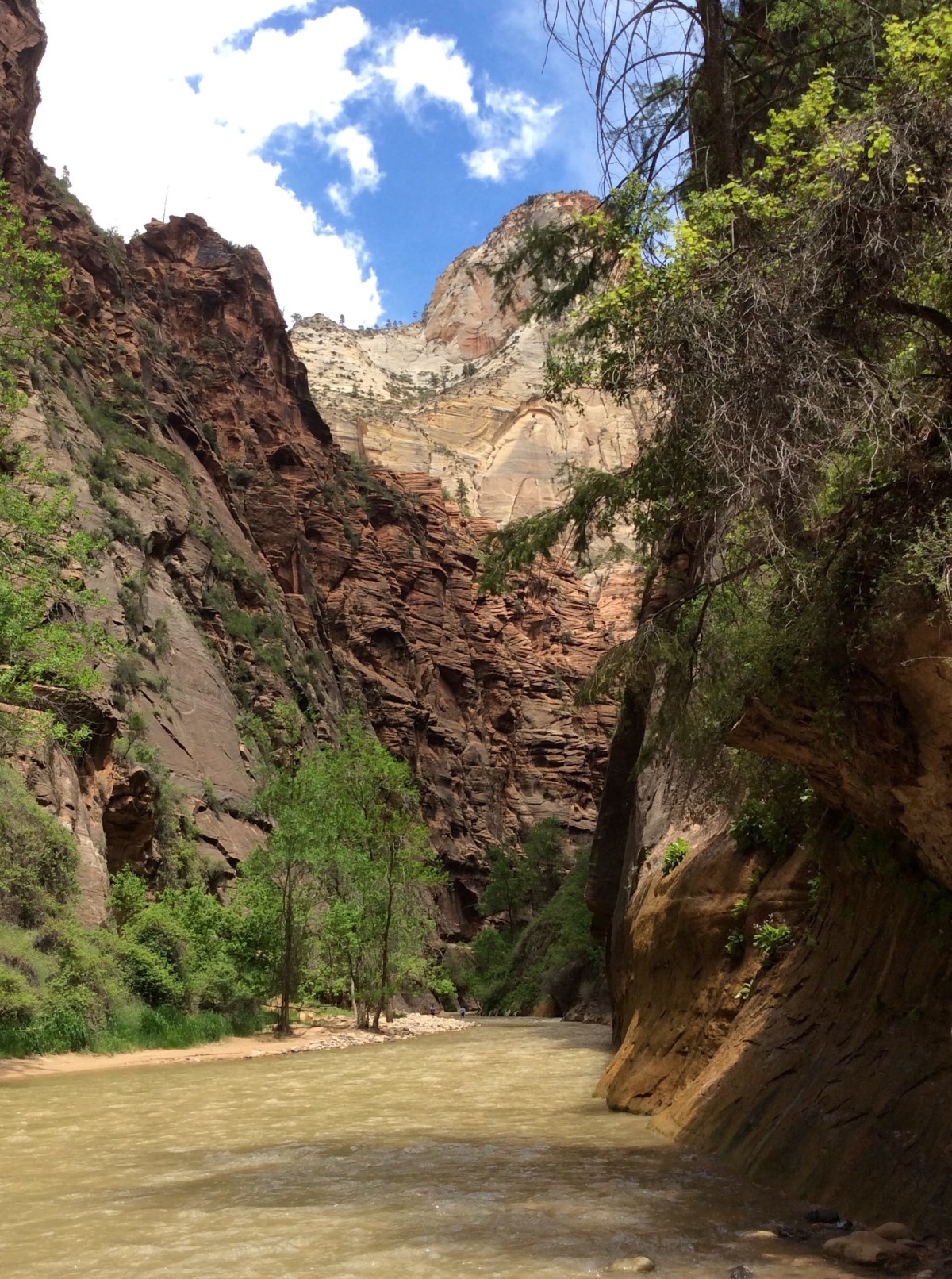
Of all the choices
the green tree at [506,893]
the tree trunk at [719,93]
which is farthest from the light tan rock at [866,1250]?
the green tree at [506,893]

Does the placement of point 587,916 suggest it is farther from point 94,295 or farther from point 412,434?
point 412,434

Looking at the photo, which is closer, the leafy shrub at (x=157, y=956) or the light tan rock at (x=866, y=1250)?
the light tan rock at (x=866, y=1250)

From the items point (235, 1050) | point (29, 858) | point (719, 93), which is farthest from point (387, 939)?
point (719, 93)

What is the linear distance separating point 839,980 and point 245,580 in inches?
1664

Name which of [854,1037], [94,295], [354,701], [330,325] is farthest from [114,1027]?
[330,325]

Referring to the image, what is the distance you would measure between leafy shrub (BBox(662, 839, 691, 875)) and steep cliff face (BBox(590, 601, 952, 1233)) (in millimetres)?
802

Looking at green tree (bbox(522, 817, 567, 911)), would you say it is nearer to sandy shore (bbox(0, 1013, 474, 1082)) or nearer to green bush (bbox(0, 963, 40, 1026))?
sandy shore (bbox(0, 1013, 474, 1082))

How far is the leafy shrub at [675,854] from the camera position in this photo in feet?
37.7

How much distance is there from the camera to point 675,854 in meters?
11.6

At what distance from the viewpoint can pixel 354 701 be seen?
61.3 m

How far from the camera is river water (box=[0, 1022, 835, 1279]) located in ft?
15.7

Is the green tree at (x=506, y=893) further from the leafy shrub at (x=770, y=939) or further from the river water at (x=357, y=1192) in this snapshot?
the leafy shrub at (x=770, y=939)

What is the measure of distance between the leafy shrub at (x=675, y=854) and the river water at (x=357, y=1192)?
2.83m

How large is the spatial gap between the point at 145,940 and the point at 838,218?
20.6 meters
